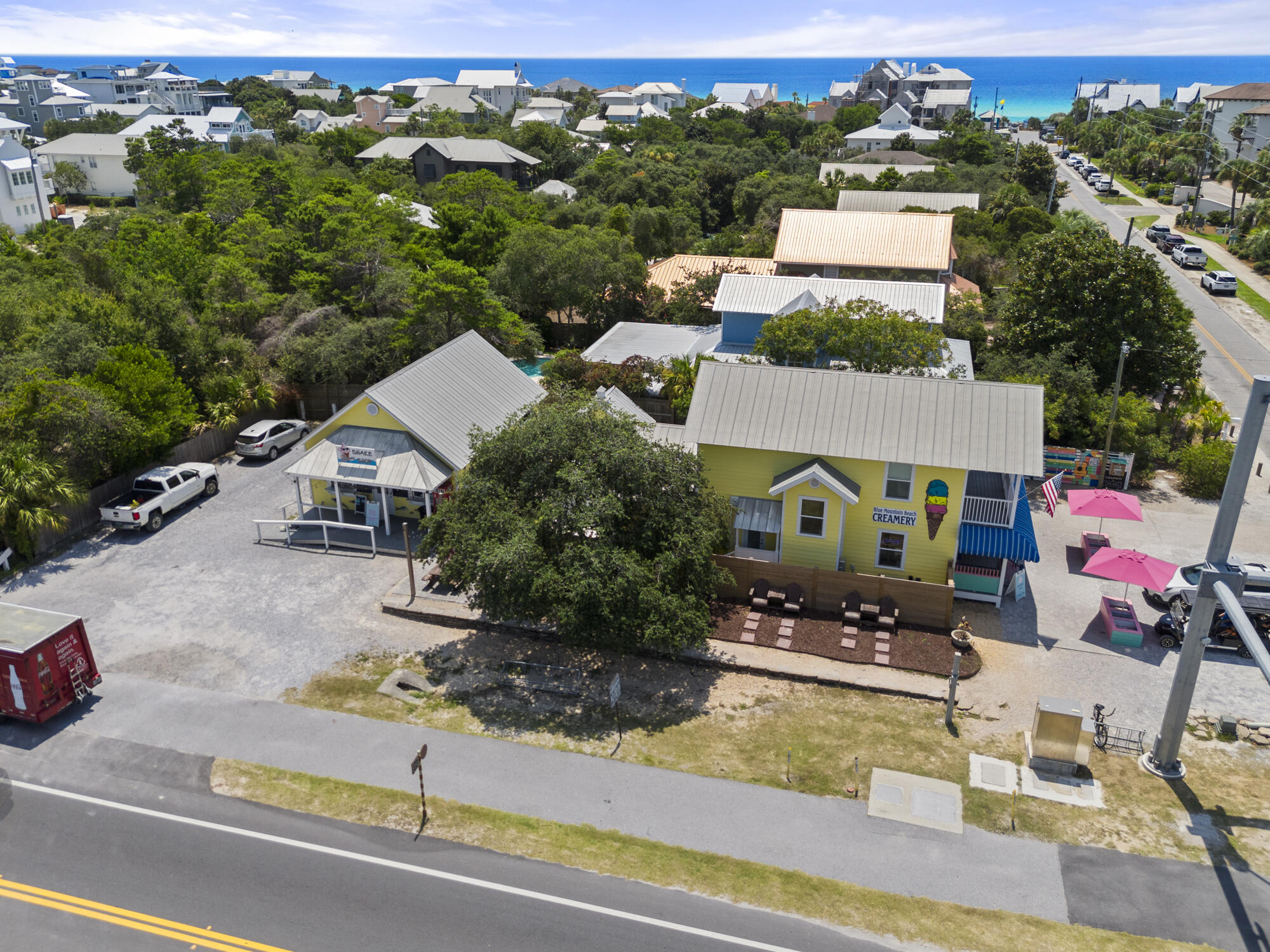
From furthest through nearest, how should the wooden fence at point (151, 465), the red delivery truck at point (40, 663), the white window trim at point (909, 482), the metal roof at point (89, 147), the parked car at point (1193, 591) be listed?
1. the metal roof at point (89, 147)
2. the wooden fence at point (151, 465)
3. the white window trim at point (909, 482)
4. the parked car at point (1193, 591)
5. the red delivery truck at point (40, 663)

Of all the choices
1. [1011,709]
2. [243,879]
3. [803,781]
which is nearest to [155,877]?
[243,879]

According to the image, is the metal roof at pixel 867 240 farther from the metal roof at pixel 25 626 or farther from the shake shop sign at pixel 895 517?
the metal roof at pixel 25 626

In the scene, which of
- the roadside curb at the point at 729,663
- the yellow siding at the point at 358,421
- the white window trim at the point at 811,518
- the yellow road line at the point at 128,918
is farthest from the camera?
the yellow siding at the point at 358,421

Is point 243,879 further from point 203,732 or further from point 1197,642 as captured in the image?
point 1197,642

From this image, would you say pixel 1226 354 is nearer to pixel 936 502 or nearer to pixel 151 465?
pixel 936 502

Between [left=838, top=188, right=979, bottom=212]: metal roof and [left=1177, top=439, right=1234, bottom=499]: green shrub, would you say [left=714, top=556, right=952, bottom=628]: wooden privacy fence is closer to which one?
[left=1177, top=439, right=1234, bottom=499]: green shrub

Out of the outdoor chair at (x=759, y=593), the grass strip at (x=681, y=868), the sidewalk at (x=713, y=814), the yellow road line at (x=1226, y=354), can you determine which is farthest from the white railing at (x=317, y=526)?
the yellow road line at (x=1226, y=354)

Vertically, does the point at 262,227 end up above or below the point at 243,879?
above
